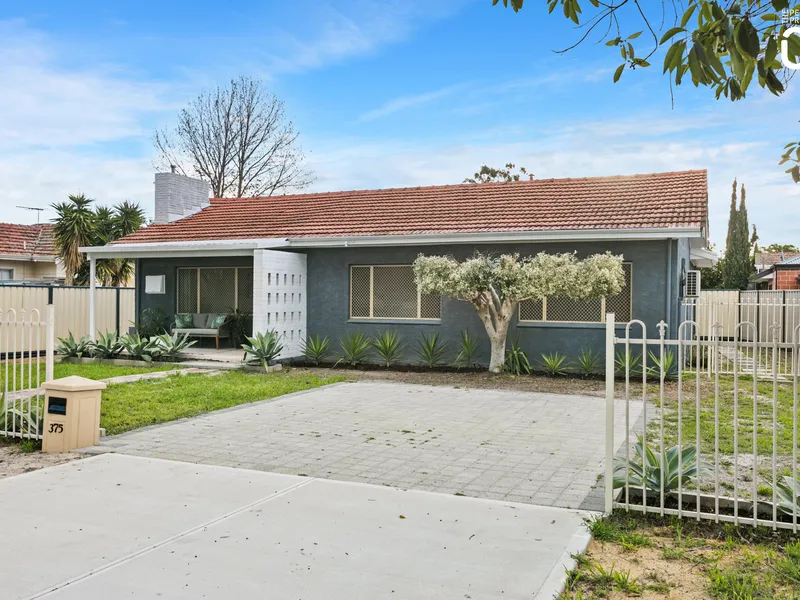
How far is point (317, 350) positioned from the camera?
645 inches

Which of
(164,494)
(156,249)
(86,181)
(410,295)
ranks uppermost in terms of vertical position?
(86,181)

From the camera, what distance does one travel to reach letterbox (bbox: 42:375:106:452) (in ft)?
24.7

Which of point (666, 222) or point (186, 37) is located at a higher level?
point (186, 37)

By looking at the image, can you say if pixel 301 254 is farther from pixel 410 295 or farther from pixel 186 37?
pixel 186 37

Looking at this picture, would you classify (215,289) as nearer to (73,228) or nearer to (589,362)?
(73,228)

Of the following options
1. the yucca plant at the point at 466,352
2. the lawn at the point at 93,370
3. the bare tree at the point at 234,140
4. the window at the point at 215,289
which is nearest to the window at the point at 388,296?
the yucca plant at the point at 466,352

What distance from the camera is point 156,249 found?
58.8ft

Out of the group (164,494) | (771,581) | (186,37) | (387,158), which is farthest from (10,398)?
(387,158)

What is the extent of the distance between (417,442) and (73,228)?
20.2 meters

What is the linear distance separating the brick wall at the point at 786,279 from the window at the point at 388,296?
17.3 meters

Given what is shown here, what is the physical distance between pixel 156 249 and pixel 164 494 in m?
13.1

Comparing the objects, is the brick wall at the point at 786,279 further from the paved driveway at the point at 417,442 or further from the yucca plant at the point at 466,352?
the paved driveway at the point at 417,442

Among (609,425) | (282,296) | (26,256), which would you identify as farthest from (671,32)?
(26,256)

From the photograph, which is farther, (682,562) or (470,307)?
(470,307)
